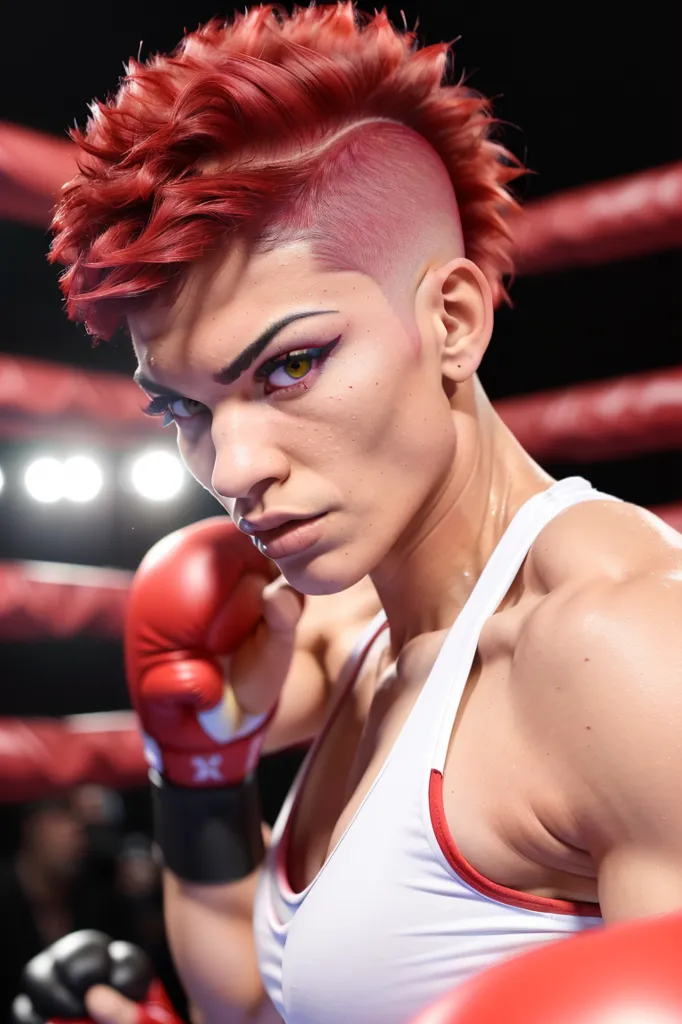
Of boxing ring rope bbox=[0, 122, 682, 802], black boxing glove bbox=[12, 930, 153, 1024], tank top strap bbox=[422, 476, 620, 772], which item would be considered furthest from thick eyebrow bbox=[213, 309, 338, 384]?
boxing ring rope bbox=[0, 122, 682, 802]

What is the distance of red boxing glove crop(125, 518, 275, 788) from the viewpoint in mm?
1076

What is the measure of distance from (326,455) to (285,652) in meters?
0.37

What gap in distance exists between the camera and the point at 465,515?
895 mm

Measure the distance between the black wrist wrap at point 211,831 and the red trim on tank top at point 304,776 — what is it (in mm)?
109

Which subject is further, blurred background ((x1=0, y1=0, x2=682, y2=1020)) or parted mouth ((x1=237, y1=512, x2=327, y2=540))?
blurred background ((x1=0, y1=0, x2=682, y2=1020))

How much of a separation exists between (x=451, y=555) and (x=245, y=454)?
0.73 feet

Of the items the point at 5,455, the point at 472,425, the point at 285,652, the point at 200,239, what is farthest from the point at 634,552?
the point at 5,455

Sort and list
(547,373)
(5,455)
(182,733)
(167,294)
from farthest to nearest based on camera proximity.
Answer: (547,373)
(5,455)
(182,733)
(167,294)

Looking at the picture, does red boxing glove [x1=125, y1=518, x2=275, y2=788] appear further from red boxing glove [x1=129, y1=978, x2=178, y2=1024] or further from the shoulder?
the shoulder

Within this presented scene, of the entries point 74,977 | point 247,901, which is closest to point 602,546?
point 247,901

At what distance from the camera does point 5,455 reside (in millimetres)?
1888

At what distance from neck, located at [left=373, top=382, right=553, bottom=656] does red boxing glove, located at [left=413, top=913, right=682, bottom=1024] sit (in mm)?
480

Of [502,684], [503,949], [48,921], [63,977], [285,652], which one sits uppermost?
[502,684]

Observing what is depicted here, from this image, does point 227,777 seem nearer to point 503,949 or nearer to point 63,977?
point 63,977
